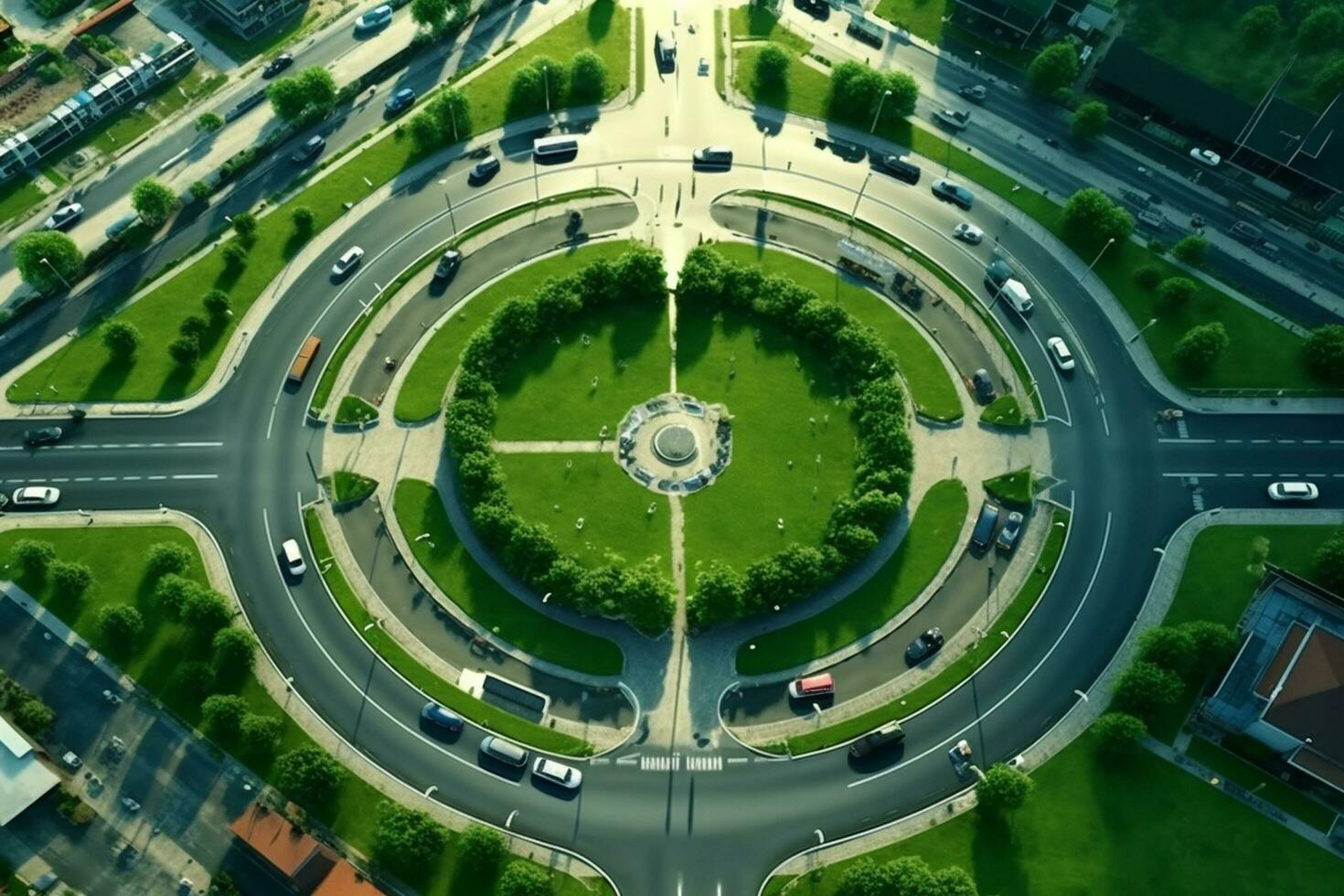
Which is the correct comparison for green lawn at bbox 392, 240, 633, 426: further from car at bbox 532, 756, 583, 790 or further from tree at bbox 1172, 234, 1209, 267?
tree at bbox 1172, 234, 1209, 267

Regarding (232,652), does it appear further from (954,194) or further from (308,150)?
(954,194)

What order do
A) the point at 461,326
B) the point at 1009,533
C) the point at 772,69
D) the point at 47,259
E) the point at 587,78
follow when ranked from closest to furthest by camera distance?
1. the point at 1009,533
2. the point at 47,259
3. the point at 461,326
4. the point at 587,78
5. the point at 772,69

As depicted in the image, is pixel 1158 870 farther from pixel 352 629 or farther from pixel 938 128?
pixel 938 128

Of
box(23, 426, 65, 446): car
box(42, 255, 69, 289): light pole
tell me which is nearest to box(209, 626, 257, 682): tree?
box(23, 426, 65, 446): car

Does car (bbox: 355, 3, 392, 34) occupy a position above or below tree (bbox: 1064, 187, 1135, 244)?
above

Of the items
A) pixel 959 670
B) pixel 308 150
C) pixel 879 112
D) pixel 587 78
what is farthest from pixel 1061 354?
pixel 308 150

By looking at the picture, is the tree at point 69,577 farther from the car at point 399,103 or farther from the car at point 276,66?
the car at point 276,66
